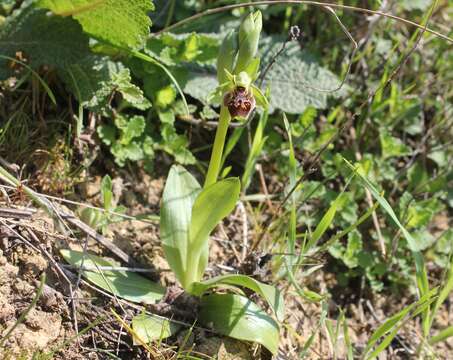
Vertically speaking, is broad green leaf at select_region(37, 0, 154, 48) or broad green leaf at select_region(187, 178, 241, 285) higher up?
broad green leaf at select_region(37, 0, 154, 48)

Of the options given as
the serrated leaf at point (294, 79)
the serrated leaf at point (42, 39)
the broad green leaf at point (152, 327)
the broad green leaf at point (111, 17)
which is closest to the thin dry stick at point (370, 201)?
the serrated leaf at point (294, 79)

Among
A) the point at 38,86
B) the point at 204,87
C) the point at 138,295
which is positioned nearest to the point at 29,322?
the point at 138,295

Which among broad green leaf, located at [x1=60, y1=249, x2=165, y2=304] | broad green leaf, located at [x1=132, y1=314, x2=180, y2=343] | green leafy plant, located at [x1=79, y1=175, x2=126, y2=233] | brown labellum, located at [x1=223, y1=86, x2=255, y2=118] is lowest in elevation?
broad green leaf, located at [x1=132, y1=314, x2=180, y2=343]

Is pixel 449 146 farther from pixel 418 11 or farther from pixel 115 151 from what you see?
pixel 115 151

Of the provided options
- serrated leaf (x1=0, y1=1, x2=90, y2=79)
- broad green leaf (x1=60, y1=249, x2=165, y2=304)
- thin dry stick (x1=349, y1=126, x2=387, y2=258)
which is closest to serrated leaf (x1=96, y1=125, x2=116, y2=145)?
serrated leaf (x1=0, y1=1, x2=90, y2=79)

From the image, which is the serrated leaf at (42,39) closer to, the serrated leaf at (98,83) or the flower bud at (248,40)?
the serrated leaf at (98,83)

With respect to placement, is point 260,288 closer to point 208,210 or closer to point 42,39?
point 208,210

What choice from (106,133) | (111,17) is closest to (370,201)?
(106,133)

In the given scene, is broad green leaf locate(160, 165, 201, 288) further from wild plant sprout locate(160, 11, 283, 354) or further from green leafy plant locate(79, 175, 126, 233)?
green leafy plant locate(79, 175, 126, 233)
